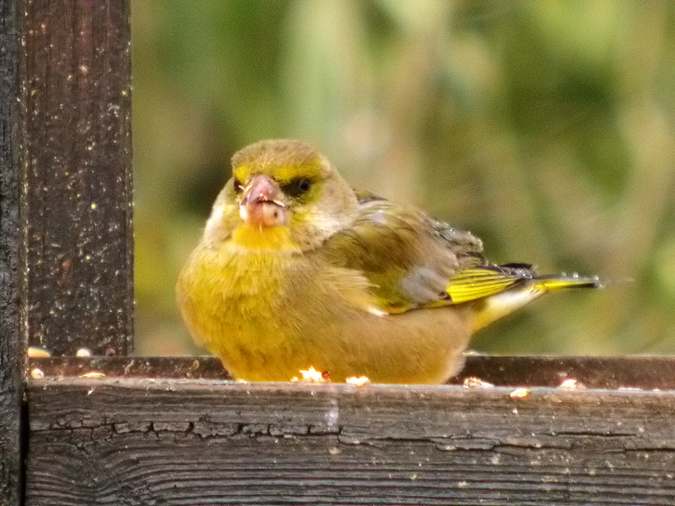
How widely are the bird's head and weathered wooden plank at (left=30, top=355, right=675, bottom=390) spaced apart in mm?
344

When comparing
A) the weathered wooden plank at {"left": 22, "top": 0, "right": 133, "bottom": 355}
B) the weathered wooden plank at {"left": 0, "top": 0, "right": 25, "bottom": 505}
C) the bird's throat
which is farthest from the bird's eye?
the weathered wooden plank at {"left": 0, "top": 0, "right": 25, "bottom": 505}

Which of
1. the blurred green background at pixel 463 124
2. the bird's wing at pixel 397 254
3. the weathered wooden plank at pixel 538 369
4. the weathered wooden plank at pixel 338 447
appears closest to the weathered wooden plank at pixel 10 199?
the weathered wooden plank at pixel 338 447

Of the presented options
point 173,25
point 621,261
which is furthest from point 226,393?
point 621,261

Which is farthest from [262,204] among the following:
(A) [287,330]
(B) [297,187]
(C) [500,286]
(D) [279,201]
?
(C) [500,286]

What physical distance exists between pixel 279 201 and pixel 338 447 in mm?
1553

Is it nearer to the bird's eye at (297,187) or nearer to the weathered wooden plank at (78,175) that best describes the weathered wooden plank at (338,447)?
the weathered wooden plank at (78,175)

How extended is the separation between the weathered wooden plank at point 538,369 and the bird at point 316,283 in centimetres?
10

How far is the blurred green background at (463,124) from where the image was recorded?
18.6 feet

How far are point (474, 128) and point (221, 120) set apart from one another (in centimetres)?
104

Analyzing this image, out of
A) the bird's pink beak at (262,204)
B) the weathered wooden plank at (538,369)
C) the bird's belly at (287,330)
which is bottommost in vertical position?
the weathered wooden plank at (538,369)

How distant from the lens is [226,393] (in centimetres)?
264

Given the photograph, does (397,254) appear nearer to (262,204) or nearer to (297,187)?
(297,187)

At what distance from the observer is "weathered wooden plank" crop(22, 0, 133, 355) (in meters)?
3.88

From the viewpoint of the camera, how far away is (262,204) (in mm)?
4047
